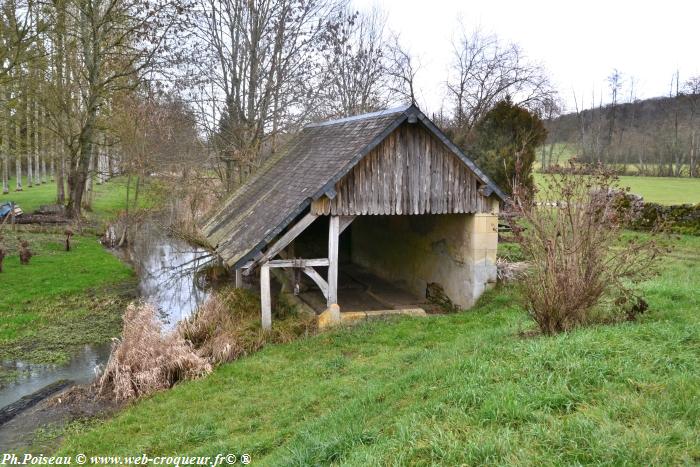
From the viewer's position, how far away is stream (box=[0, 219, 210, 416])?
9648mm

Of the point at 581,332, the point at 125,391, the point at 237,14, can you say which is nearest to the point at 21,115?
the point at 237,14

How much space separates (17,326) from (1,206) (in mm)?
15087

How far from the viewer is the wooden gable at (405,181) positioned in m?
10.1

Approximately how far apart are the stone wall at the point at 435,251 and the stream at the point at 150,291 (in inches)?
210

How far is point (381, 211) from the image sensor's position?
10.3 m

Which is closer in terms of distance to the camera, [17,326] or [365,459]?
[365,459]

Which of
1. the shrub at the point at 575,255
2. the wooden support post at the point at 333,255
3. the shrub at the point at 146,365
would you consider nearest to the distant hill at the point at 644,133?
the wooden support post at the point at 333,255

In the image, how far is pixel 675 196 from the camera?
24812 mm

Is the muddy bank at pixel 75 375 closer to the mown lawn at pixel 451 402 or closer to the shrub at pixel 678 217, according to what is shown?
the mown lawn at pixel 451 402

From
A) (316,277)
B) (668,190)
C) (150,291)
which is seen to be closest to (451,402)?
(316,277)

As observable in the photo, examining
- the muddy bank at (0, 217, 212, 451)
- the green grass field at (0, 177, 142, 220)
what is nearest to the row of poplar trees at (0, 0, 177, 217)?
the green grass field at (0, 177, 142, 220)

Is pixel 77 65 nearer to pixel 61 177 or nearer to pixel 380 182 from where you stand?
pixel 61 177

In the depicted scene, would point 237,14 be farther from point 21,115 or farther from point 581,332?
point 581,332

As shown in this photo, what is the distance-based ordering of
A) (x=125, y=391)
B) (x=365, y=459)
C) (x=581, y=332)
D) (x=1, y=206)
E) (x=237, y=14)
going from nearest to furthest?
(x=365, y=459) < (x=581, y=332) < (x=125, y=391) < (x=237, y=14) < (x=1, y=206)
